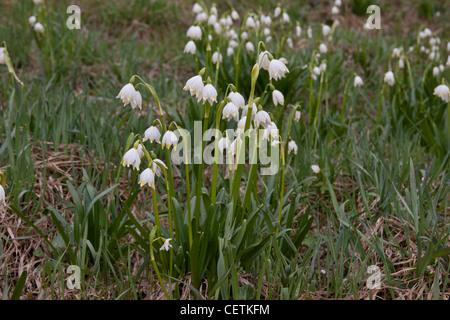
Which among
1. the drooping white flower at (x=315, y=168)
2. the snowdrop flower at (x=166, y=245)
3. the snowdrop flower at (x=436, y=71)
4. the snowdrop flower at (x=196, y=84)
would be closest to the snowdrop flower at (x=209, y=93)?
the snowdrop flower at (x=196, y=84)

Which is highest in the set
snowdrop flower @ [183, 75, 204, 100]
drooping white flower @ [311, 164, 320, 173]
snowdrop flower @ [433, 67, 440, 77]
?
snowdrop flower @ [433, 67, 440, 77]

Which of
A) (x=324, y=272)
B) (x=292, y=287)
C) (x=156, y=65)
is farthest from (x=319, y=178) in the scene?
(x=156, y=65)

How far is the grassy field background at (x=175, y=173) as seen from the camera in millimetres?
2127

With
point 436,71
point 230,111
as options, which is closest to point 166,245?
point 230,111

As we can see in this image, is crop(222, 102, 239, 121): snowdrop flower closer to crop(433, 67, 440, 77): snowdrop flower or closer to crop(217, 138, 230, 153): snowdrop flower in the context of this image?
crop(217, 138, 230, 153): snowdrop flower

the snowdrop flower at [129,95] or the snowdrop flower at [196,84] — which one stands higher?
the snowdrop flower at [196,84]

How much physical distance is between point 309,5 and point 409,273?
4.76m

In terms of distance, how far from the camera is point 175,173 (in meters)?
3.06

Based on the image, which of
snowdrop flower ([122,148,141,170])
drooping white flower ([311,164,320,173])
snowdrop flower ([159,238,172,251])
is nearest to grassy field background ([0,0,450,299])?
drooping white flower ([311,164,320,173])

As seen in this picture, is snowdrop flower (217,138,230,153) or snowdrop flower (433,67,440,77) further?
snowdrop flower (433,67,440,77)

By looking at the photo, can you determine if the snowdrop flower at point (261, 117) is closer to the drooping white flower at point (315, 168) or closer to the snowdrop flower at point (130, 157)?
the snowdrop flower at point (130, 157)

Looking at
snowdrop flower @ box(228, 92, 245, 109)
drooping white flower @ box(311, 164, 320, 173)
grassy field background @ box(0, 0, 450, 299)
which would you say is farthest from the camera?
drooping white flower @ box(311, 164, 320, 173)

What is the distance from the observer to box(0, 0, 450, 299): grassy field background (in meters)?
2.13

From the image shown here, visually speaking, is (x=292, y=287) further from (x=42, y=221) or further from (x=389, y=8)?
(x=389, y=8)
